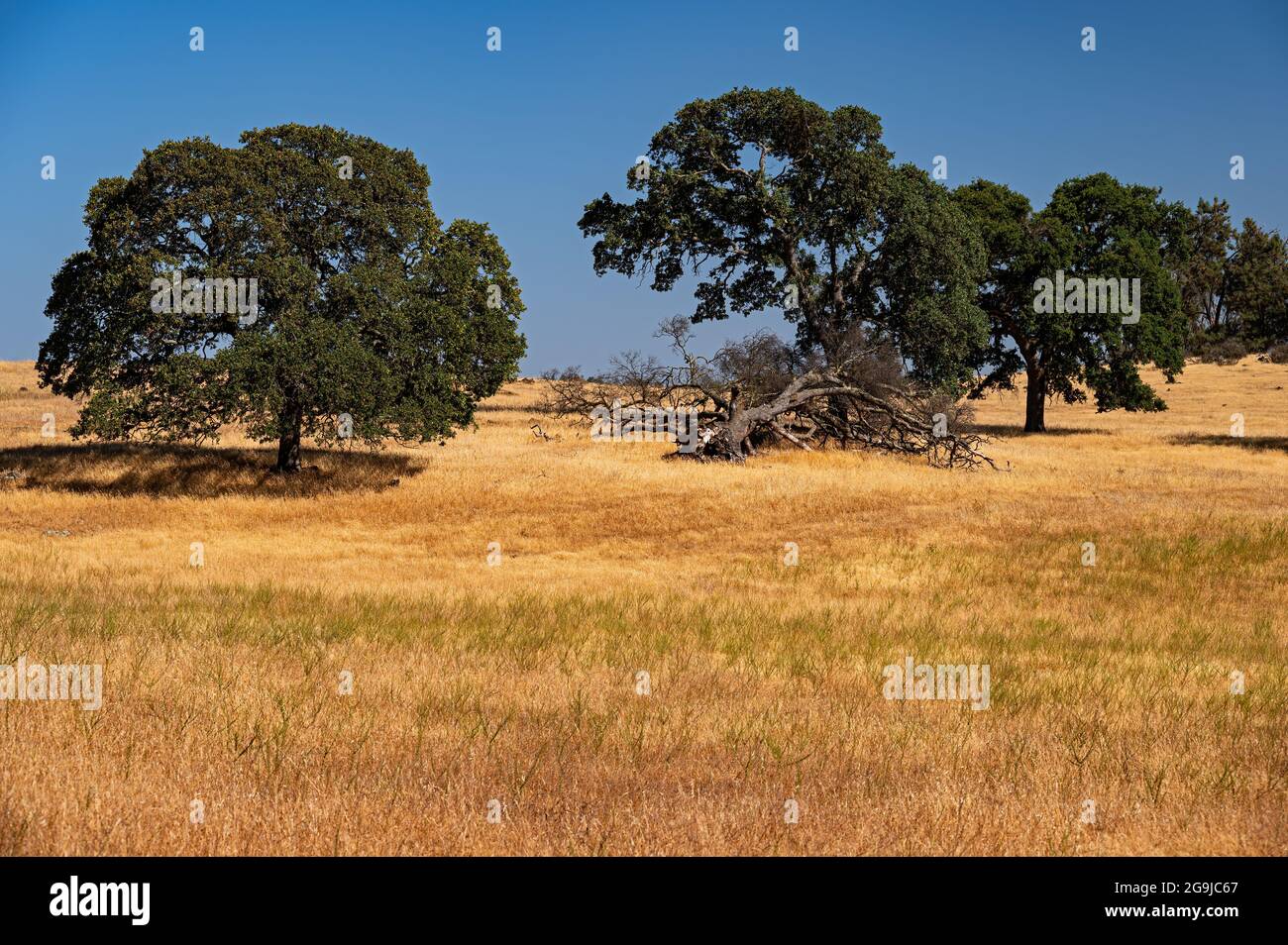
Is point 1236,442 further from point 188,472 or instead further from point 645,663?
point 645,663

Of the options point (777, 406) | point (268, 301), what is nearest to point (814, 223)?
point (777, 406)

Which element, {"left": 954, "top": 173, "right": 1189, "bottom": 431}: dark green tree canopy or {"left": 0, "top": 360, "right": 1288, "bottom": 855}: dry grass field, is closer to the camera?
{"left": 0, "top": 360, "right": 1288, "bottom": 855}: dry grass field

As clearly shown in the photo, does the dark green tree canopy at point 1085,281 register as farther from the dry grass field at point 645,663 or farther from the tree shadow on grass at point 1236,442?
the dry grass field at point 645,663

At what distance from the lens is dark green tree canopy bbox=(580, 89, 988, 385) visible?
144ft

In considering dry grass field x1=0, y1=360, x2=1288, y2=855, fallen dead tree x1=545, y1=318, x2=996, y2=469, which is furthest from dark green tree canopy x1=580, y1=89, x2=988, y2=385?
dry grass field x1=0, y1=360, x2=1288, y2=855

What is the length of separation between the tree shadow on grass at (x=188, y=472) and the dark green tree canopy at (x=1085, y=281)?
3238 centimetres

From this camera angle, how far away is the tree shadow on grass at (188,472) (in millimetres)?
31453

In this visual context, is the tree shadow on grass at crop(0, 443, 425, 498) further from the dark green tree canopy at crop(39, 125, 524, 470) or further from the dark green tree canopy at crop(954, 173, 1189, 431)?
the dark green tree canopy at crop(954, 173, 1189, 431)

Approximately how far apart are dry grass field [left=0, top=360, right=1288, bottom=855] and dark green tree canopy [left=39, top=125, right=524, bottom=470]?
271 centimetres

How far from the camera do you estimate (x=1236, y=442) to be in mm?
44688

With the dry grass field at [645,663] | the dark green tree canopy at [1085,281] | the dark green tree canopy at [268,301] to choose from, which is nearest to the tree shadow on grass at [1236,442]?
the dark green tree canopy at [1085,281]

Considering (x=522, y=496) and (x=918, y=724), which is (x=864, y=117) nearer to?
→ (x=522, y=496)
